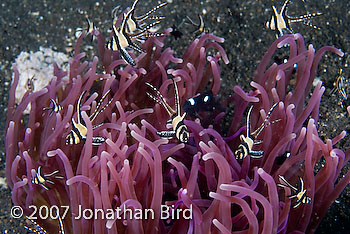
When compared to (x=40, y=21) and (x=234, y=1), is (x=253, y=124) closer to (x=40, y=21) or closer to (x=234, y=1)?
(x=234, y=1)

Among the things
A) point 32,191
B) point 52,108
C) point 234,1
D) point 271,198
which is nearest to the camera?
point 271,198

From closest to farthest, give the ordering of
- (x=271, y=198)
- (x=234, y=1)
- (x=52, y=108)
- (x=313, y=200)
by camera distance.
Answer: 1. (x=271, y=198)
2. (x=313, y=200)
3. (x=52, y=108)
4. (x=234, y=1)

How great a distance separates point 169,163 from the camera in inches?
106

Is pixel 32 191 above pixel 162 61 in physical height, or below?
below

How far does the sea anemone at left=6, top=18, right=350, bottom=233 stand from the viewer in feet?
7.10

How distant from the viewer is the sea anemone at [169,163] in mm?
2164

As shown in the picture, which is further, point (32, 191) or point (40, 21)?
point (40, 21)

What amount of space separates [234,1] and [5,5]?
2.86 m

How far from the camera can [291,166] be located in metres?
2.56

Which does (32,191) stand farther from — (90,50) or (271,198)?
(90,50)

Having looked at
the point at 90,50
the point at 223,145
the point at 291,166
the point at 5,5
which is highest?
the point at 5,5

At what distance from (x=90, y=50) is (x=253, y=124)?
237cm

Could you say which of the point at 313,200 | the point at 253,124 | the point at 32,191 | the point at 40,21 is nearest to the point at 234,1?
the point at 253,124

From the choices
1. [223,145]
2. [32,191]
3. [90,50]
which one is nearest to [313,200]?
[223,145]
